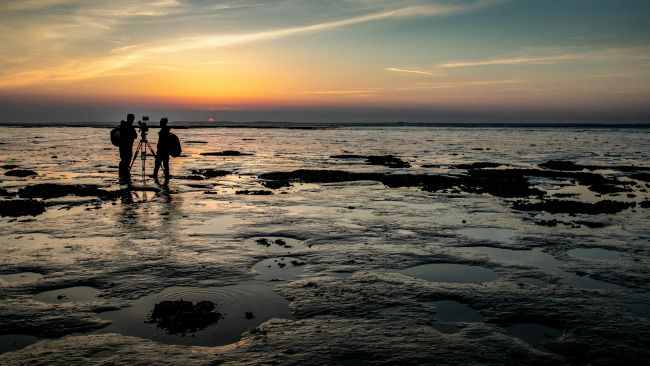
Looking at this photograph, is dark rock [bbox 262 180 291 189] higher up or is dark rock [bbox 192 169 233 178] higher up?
dark rock [bbox 192 169 233 178]

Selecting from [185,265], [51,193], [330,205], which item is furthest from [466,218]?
[51,193]

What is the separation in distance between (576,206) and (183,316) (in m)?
17.7

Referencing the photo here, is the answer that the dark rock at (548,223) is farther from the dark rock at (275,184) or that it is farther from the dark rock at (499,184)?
the dark rock at (275,184)

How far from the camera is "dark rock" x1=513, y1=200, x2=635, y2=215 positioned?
18812mm

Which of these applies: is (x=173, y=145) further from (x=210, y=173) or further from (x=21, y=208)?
(x=21, y=208)

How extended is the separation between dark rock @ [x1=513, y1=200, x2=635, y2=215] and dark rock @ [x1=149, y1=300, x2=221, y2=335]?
15.2 metres

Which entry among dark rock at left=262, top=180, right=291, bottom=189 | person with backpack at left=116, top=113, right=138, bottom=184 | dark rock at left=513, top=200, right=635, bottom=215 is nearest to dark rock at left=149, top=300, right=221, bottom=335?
dark rock at left=513, top=200, right=635, bottom=215

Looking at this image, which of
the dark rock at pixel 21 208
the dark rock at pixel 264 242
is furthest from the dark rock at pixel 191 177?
the dark rock at pixel 264 242

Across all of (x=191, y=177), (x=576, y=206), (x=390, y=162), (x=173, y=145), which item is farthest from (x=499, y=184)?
(x=173, y=145)

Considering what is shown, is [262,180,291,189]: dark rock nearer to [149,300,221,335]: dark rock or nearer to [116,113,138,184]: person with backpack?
[116,113,138,184]: person with backpack

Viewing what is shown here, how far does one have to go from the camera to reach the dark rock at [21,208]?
54.1 feet

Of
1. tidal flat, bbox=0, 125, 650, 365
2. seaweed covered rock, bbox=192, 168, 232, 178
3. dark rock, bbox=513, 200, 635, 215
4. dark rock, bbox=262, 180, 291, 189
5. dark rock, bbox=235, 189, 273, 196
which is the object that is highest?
seaweed covered rock, bbox=192, 168, 232, 178

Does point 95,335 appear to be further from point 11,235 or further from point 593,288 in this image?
point 593,288

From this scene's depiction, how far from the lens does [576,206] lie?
19.6m
